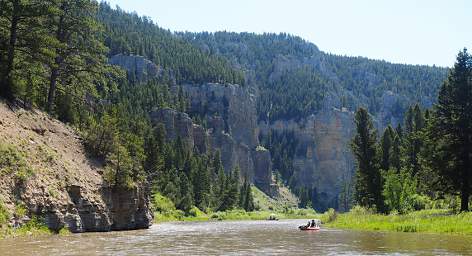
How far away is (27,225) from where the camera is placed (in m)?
38.8

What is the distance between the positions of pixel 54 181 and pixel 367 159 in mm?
43119

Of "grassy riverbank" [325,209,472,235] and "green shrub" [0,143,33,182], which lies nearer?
"green shrub" [0,143,33,182]

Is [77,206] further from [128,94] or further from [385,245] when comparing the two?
[128,94]

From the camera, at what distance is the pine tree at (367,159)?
71188 millimetres

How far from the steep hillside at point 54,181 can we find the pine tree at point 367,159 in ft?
103

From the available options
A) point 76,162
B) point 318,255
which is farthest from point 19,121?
point 318,255

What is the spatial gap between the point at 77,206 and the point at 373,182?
41.0 meters

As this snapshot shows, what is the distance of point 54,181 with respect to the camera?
44438 mm

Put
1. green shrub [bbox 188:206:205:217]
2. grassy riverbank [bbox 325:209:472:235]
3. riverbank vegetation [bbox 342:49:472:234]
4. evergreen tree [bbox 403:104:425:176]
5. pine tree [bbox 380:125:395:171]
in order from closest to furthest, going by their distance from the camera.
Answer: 1. grassy riverbank [bbox 325:209:472:235]
2. riverbank vegetation [bbox 342:49:472:234]
3. pine tree [bbox 380:125:395:171]
4. evergreen tree [bbox 403:104:425:176]
5. green shrub [bbox 188:206:205:217]

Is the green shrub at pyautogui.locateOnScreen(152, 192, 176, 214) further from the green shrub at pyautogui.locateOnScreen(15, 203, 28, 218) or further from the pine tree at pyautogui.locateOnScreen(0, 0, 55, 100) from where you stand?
the green shrub at pyautogui.locateOnScreen(15, 203, 28, 218)

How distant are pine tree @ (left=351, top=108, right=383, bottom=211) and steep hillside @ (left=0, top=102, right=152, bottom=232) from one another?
31347 mm

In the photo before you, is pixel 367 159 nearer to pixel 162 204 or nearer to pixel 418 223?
pixel 418 223

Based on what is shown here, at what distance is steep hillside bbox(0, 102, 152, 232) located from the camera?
39781 mm

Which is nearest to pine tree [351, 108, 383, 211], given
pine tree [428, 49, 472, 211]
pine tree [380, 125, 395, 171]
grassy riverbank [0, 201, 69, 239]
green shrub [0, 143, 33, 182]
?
pine tree [380, 125, 395, 171]
